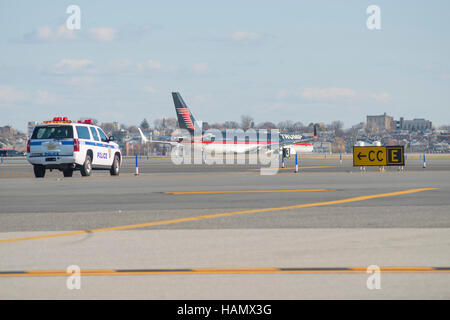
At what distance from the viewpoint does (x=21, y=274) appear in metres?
7.87

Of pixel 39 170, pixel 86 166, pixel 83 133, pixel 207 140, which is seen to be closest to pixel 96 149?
pixel 86 166

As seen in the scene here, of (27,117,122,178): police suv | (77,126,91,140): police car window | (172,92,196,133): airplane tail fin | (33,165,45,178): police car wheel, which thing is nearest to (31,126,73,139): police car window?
(27,117,122,178): police suv

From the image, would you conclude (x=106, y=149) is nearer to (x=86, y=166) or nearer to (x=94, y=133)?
(x=94, y=133)

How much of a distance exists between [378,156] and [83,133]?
830 inches

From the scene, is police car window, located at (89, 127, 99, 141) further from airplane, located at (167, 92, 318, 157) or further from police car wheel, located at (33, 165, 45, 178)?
airplane, located at (167, 92, 318, 157)

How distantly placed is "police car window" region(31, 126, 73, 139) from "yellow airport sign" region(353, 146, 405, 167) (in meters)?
21.0

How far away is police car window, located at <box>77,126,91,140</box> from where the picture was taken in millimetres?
28678

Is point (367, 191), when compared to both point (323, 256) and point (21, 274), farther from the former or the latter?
point (21, 274)

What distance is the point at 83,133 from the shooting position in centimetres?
2906

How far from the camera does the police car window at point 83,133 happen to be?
2868 cm

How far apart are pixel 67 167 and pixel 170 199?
438 inches

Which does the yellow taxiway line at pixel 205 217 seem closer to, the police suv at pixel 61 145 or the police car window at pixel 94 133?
the police suv at pixel 61 145

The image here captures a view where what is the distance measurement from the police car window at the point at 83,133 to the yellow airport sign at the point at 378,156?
19.8 m
